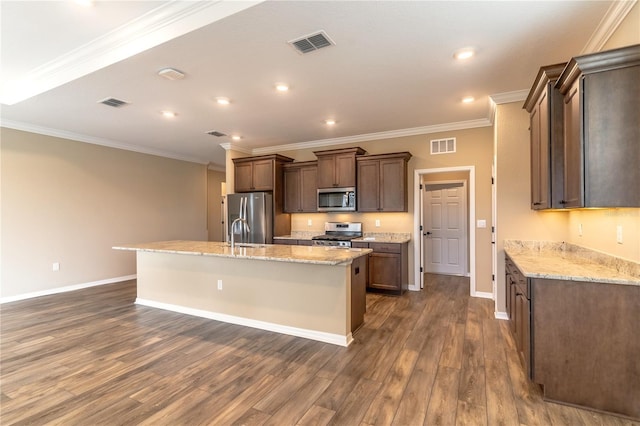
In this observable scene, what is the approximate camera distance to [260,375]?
96.2 inches

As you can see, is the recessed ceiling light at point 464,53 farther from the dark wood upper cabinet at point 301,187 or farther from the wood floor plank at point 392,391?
the dark wood upper cabinet at point 301,187

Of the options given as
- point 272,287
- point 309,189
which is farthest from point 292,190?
point 272,287

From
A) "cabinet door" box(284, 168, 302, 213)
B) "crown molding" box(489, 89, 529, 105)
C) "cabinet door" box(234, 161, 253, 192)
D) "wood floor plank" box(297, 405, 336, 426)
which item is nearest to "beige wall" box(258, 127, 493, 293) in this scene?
"cabinet door" box(284, 168, 302, 213)

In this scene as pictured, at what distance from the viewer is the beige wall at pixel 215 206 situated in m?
8.18

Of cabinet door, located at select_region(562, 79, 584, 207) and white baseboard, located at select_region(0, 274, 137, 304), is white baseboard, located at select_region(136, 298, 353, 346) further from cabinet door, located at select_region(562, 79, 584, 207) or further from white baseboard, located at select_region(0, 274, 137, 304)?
cabinet door, located at select_region(562, 79, 584, 207)

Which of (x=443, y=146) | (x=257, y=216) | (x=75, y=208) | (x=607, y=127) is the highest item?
(x=443, y=146)

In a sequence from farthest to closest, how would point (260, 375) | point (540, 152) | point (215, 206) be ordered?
1. point (215, 206)
2. point (540, 152)
3. point (260, 375)

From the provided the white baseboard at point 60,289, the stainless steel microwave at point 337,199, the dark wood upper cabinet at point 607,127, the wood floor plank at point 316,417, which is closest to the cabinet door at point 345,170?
the stainless steel microwave at point 337,199

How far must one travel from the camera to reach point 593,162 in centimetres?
206

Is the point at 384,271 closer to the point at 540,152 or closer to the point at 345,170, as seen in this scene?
the point at 345,170

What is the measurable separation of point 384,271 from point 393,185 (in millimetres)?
1435

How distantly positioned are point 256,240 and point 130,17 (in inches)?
156

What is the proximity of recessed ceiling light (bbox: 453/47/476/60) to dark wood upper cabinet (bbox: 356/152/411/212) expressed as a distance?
2239 millimetres

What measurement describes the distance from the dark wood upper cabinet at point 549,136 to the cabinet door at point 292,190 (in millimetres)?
3972
